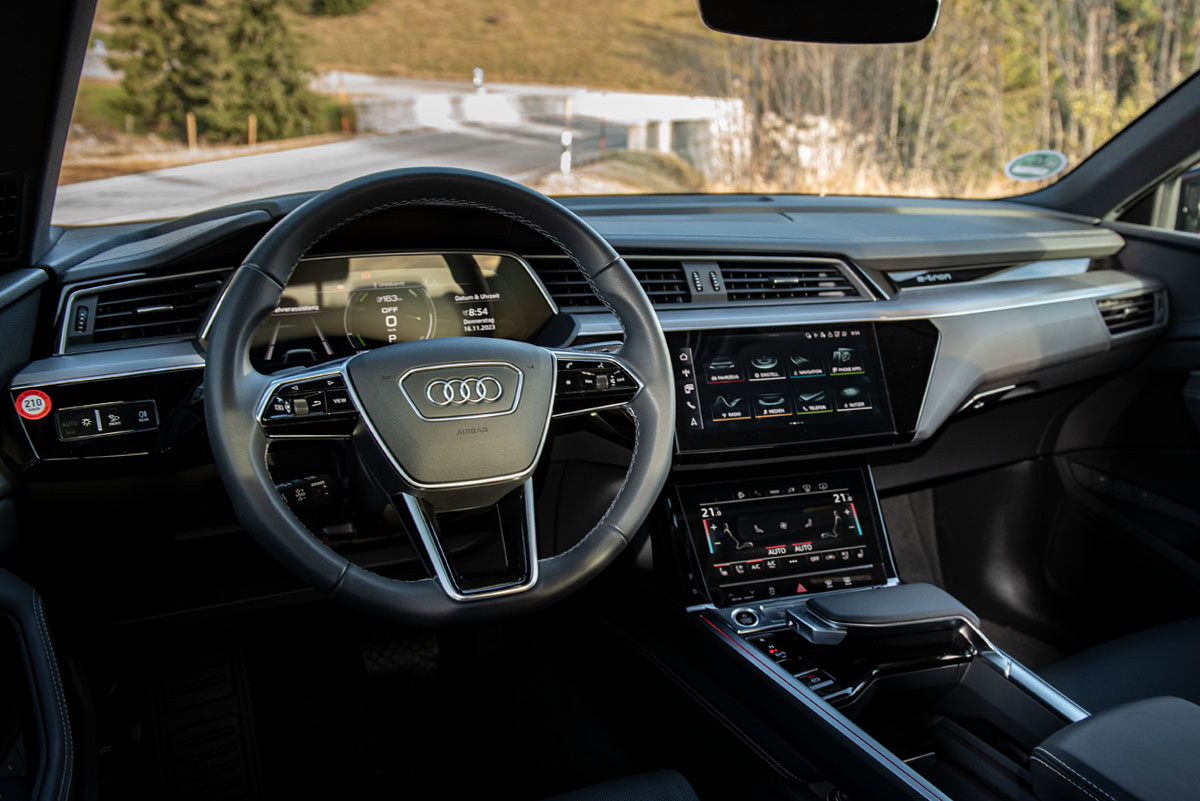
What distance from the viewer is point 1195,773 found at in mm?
1223

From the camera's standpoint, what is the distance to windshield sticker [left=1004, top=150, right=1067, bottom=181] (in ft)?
9.58

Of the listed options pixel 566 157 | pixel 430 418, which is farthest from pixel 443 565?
pixel 566 157

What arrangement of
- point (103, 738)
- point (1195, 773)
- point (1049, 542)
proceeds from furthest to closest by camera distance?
1. point (1049, 542)
2. point (103, 738)
3. point (1195, 773)

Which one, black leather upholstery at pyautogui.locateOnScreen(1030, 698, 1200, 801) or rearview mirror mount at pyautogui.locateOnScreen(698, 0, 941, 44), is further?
rearview mirror mount at pyautogui.locateOnScreen(698, 0, 941, 44)

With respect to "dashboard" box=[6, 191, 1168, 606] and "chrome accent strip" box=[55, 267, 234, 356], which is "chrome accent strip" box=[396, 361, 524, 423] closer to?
"dashboard" box=[6, 191, 1168, 606]

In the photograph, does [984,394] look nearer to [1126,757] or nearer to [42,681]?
[1126,757]

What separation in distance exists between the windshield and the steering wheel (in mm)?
200

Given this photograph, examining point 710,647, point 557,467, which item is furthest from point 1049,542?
point 557,467

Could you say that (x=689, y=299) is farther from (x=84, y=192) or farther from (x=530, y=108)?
(x=530, y=108)

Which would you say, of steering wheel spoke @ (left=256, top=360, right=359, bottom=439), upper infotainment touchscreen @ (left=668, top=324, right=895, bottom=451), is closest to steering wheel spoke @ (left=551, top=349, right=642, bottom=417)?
steering wheel spoke @ (left=256, top=360, right=359, bottom=439)

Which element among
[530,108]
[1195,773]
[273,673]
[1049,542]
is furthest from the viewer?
[530,108]

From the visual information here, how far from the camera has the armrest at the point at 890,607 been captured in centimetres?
191

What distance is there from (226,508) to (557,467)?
2.37ft

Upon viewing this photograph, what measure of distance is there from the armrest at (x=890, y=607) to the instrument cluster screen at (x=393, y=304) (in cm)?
87
